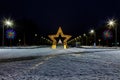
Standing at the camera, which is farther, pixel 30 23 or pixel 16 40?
pixel 30 23

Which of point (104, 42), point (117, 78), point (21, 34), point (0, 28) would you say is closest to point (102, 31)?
point (104, 42)

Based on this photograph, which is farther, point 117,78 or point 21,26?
→ point 21,26

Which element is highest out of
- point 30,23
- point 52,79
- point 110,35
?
point 30,23

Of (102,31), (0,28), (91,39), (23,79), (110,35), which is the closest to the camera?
(23,79)

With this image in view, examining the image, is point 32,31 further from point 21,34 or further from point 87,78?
point 87,78

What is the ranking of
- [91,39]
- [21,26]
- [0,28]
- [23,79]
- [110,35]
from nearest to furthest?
[23,79]
[110,35]
[0,28]
[21,26]
[91,39]

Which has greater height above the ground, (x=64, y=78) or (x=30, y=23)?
(x=30, y=23)

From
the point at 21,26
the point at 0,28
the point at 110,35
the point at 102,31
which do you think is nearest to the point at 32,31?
the point at 21,26

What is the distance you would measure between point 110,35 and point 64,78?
8745 cm

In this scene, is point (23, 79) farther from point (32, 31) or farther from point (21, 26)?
point (32, 31)

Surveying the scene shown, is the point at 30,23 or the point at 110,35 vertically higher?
the point at 30,23

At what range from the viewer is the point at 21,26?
121312 mm

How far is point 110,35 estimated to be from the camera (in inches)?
3669

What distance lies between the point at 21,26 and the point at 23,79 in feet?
378
